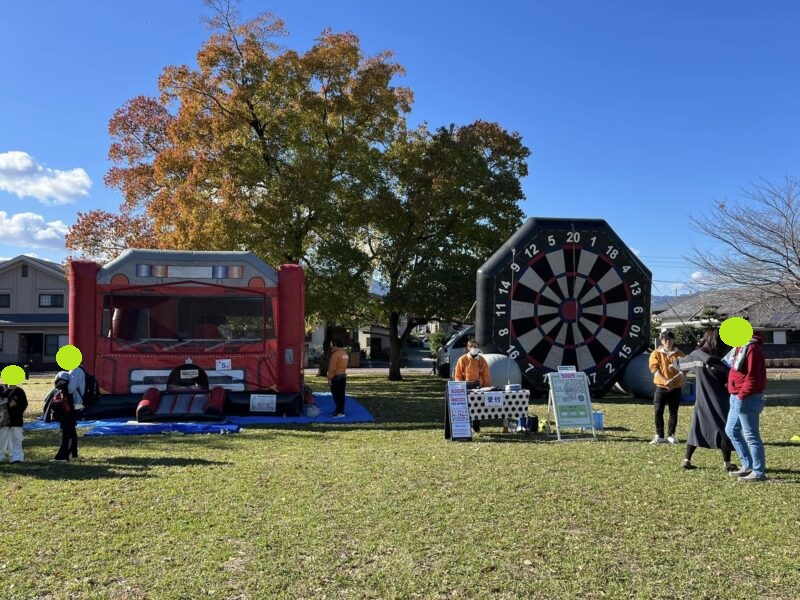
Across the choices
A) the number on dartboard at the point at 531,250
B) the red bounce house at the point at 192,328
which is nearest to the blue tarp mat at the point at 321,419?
the red bounce house at the point at 192,328

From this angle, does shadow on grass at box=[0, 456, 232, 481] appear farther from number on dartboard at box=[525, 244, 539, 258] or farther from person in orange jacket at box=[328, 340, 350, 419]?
number on dartboard at box=[525, 244, 539, 258]

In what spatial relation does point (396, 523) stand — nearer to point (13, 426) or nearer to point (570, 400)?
point (13, 426)

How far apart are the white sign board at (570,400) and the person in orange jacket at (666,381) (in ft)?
3.39

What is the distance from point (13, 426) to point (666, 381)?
27.8 ft

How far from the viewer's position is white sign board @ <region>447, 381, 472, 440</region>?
9625mm

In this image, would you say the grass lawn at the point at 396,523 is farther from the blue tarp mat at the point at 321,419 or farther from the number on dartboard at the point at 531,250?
the number on dartboard at the point at 531,250

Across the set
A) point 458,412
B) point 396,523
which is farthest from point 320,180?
point 396,523

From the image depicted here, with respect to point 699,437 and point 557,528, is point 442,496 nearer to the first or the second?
point 557,528

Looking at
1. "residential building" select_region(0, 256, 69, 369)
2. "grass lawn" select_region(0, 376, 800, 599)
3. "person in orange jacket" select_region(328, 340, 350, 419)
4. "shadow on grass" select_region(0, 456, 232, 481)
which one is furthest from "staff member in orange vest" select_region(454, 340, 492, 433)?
"residential building" select_region(0, 256, 69, 369)

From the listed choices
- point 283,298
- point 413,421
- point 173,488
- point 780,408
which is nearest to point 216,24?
point 283,298

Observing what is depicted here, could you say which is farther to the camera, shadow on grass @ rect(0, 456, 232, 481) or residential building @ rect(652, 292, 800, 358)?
residential building @ rect(652, 292, 800, 358)

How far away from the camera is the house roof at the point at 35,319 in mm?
37656

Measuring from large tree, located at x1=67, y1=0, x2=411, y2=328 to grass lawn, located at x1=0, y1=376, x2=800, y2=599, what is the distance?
10143 mm

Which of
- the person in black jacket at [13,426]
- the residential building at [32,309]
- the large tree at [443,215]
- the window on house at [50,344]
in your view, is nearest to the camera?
the person in black jacket at [13,426]
